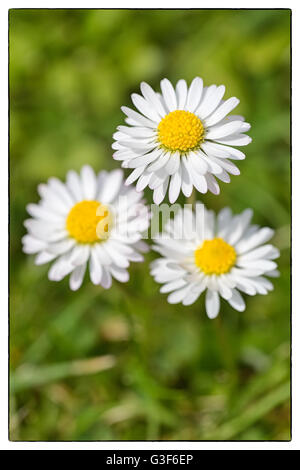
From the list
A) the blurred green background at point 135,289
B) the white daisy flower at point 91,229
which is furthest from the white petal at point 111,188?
the blurred green background at point 135,289

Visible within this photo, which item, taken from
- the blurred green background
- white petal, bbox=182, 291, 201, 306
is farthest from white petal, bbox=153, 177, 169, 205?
the blurred green background

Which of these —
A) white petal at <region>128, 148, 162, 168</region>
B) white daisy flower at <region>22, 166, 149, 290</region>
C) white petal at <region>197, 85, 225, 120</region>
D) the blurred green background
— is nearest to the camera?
white petal at <region>128, 148, 162, 168</region>

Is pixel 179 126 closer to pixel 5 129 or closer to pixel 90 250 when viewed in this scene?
pixel 90 250

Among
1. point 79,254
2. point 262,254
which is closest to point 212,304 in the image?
point 262,254

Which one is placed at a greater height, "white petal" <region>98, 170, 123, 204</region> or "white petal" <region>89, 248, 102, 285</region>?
"white petal" <region>98, 170, 123, 204</region>

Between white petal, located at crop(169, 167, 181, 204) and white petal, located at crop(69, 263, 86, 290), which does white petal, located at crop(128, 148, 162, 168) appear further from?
white petal, located at crop(69, 263, 86, 290)

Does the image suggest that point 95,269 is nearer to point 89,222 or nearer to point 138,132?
point 89,222
